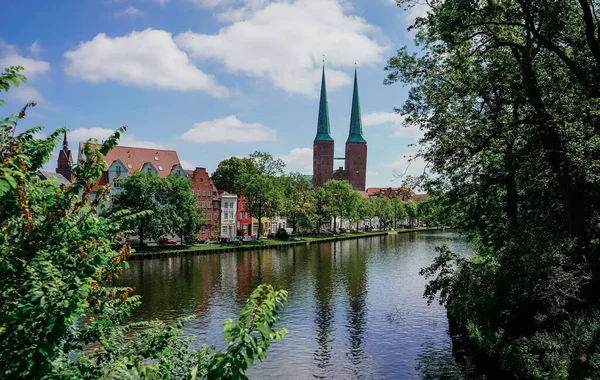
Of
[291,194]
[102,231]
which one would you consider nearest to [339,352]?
[102,231]

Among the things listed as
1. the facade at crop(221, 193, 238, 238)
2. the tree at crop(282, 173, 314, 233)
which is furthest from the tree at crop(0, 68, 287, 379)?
the tree at crop(282, 173, 314, 233)

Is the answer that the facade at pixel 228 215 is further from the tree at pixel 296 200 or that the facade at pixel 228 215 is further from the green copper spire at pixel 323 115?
the green copper spire at pixel 323 115

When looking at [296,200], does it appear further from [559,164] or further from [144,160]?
[559,164]

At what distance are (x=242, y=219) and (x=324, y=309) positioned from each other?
62291 millimetres

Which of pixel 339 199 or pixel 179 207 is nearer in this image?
pixel 179 207

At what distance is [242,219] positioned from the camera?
93.9m

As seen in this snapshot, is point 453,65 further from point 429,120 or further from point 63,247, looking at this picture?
point 63,247

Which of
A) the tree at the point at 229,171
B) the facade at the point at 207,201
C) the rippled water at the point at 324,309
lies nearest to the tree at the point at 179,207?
the rippled water at the point at 324,309

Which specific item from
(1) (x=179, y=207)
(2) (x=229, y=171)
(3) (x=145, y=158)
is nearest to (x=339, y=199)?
(2) (x=229, y=171)

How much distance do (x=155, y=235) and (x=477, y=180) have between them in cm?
4871

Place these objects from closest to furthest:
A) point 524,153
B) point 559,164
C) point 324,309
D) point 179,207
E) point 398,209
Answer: point 559,164
point 524,153
point 324,309
point 179,207
point 398,209

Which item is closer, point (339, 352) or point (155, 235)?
point (339, 352)

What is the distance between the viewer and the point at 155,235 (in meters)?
64.0

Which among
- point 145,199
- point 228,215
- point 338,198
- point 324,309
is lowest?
point 324,309
